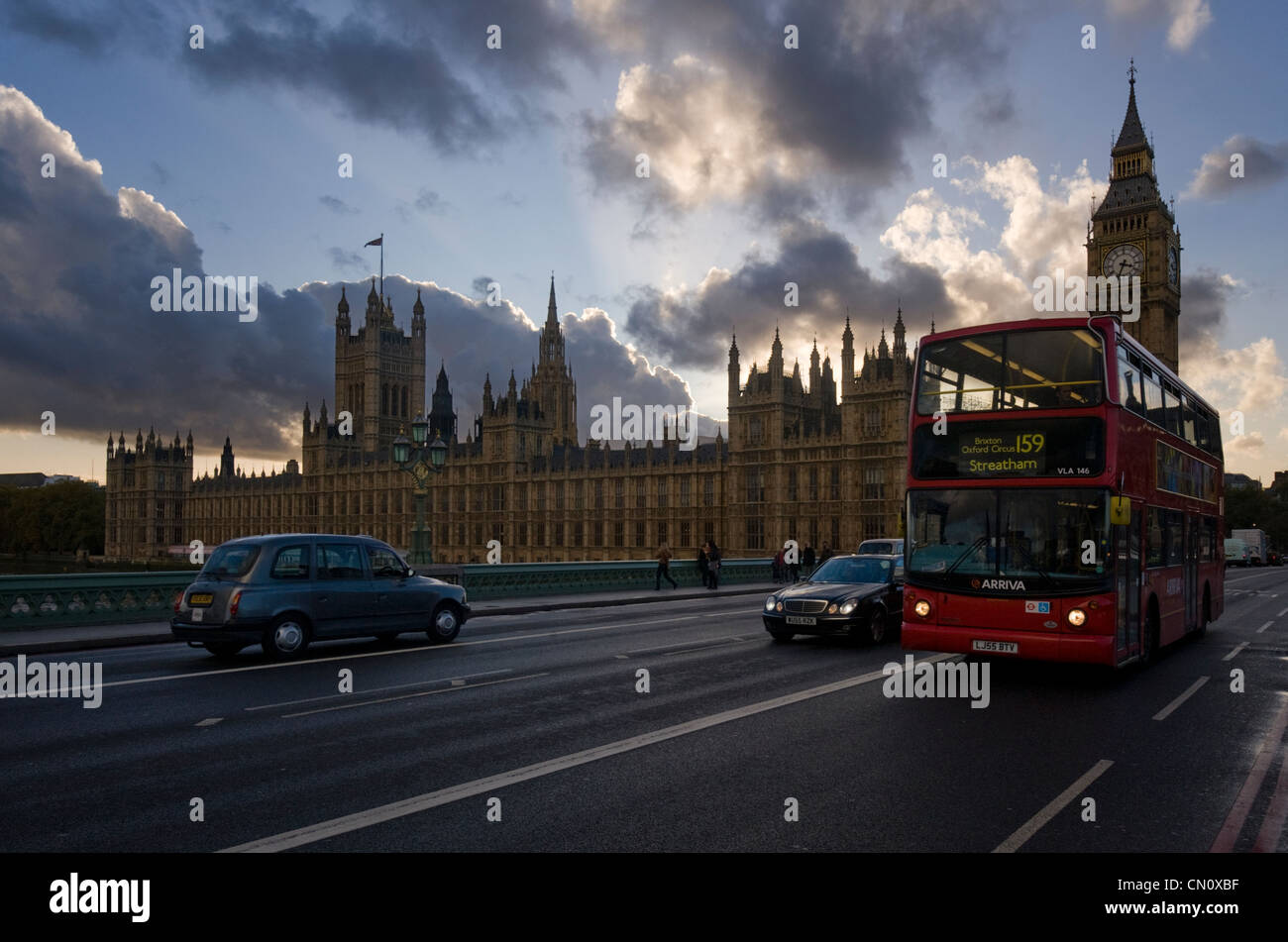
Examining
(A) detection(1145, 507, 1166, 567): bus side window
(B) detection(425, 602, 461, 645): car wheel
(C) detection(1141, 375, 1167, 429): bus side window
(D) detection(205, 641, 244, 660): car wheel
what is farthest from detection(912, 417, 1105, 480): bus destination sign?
(D) detection(205, 641, 244, 660): car wheel

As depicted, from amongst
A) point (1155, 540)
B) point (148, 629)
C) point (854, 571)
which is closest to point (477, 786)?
point (1155, 540)

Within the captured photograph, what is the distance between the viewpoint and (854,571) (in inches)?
685

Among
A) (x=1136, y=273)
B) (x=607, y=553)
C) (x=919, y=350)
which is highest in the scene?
(x=1136, y=273)

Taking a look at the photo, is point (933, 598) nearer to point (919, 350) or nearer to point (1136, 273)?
point (919, 350)

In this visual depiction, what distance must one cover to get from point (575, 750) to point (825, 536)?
53.3m

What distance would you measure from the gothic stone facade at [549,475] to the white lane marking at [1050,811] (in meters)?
49.3

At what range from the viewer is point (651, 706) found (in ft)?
32.5

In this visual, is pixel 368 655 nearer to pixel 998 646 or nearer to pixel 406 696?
pixel 406 696

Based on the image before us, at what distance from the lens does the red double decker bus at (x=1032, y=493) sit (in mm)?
10992

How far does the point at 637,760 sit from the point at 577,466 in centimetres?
7129

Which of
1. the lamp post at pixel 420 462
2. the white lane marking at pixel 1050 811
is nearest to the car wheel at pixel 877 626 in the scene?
the white lane marking at pixel 1050 811

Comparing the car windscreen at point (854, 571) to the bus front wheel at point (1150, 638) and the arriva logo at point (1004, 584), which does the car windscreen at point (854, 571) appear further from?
the arriva logo at point (1004, 584)
